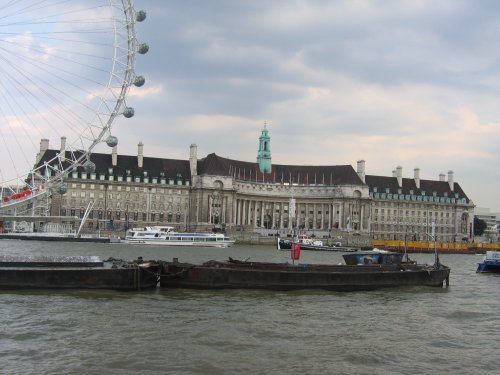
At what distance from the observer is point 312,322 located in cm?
2755

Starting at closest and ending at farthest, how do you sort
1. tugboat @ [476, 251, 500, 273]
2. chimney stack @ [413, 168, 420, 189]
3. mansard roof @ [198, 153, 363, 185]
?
1. tugboat @ [476, 251, 500, 273]
2. mansard roof @ [198, 153, 363, 185]
3. chimney stack @ [413, 168, 420, 189]

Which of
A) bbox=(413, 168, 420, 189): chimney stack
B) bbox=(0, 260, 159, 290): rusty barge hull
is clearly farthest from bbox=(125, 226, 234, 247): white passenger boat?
bbox=(413, 168, 420, 189): chimney stack

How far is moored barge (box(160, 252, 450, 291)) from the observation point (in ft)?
116

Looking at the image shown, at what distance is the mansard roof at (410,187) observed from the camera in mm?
172413

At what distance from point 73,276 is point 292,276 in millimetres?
13182

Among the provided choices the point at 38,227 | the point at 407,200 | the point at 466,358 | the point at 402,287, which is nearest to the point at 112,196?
the point at 38,227

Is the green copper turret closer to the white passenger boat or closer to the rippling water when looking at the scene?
the white passenger boat

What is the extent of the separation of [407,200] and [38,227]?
9999cm

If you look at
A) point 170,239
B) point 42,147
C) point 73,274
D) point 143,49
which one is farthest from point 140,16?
point 42,147

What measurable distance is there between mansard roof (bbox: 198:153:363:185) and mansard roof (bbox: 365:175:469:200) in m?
9.72

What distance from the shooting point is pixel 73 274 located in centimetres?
3278

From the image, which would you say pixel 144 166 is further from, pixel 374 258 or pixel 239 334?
pixel 239 334

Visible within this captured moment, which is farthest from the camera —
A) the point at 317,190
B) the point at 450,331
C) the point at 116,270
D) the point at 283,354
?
the point at 317,190

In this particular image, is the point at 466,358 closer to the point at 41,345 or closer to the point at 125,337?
the point at 125,337
